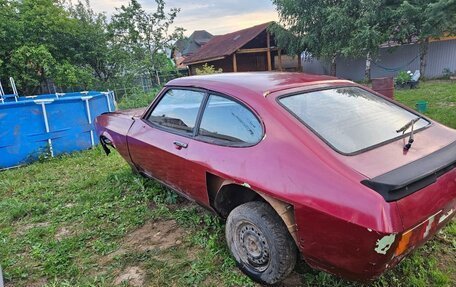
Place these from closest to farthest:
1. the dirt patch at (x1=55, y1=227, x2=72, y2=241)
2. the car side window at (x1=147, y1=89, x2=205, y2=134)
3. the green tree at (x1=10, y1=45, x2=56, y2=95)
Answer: the car side window at (x1=147, y1=89, x2=205, y2=134), the dirt patch at (x1=55, y1=227, x2=72, y2=241), the green tree at (x1=10, y1=45, x2=56, y2=95)

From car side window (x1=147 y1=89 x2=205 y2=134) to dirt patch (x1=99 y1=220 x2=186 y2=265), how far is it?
1.00 m

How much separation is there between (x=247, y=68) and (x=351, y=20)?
9.24 metres

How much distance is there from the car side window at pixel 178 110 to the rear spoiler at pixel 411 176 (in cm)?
160

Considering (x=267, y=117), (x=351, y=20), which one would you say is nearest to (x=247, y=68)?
(x=351, y=20)

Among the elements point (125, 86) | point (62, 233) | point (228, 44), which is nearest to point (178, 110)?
point (62, 233)

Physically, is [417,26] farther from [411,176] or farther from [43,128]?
[411,176]

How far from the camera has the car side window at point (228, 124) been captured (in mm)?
2256

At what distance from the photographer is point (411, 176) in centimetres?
167

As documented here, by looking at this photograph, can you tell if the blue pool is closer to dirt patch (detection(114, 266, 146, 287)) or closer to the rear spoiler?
dirt patch (detection(114, 266, 146, 287))

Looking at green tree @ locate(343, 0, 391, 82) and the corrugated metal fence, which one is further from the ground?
green tree @ locate(343, 0, 391, 82)

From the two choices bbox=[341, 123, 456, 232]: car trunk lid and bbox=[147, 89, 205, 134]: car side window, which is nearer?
bbox=[341, 123, 456, 232]: car trunk lid

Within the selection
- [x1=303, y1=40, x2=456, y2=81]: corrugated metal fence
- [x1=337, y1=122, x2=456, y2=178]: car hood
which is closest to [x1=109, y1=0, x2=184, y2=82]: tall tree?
[x1=303, y1=40, x2=456, y2=81]: corrugated metal fence

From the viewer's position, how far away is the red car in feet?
5.38

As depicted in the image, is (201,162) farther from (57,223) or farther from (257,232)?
(57,223)
